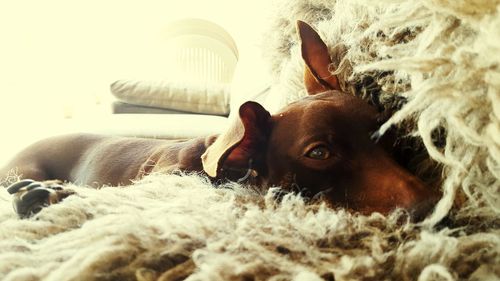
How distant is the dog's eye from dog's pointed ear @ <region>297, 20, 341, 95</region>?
0.20 m

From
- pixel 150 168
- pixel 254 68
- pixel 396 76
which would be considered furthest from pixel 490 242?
pixel 254 68

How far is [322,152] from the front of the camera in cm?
81

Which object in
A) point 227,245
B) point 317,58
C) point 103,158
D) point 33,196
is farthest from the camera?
point 103,158

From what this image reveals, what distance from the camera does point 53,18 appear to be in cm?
427

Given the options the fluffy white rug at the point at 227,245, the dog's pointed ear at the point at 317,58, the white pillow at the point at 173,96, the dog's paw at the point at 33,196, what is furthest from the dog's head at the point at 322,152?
the white pillow at the point at 173,96

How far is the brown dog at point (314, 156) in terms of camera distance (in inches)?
27.1

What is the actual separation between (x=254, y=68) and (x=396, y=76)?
1445 millimetres

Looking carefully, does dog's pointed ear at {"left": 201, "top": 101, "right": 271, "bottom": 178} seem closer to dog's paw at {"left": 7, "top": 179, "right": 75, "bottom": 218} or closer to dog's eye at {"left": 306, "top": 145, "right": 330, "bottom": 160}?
dog's eye at {"left": 306, "top": 145, "right": 330, "bottom": 160}

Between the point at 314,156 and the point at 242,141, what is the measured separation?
15cm

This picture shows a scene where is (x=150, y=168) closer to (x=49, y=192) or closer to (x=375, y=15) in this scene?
(x=49, y=192)

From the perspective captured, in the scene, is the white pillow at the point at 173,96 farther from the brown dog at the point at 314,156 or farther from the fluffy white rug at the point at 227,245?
the fluffy white rug at the point at 227,245

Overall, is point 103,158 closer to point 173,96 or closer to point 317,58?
point 317,58

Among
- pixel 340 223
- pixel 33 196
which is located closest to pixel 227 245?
pixel 340 223

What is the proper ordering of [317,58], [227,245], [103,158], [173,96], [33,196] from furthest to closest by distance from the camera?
1. [173,96]
2. [103,158]
3. [317,58]
4. [33,196]
5. [227,245]
